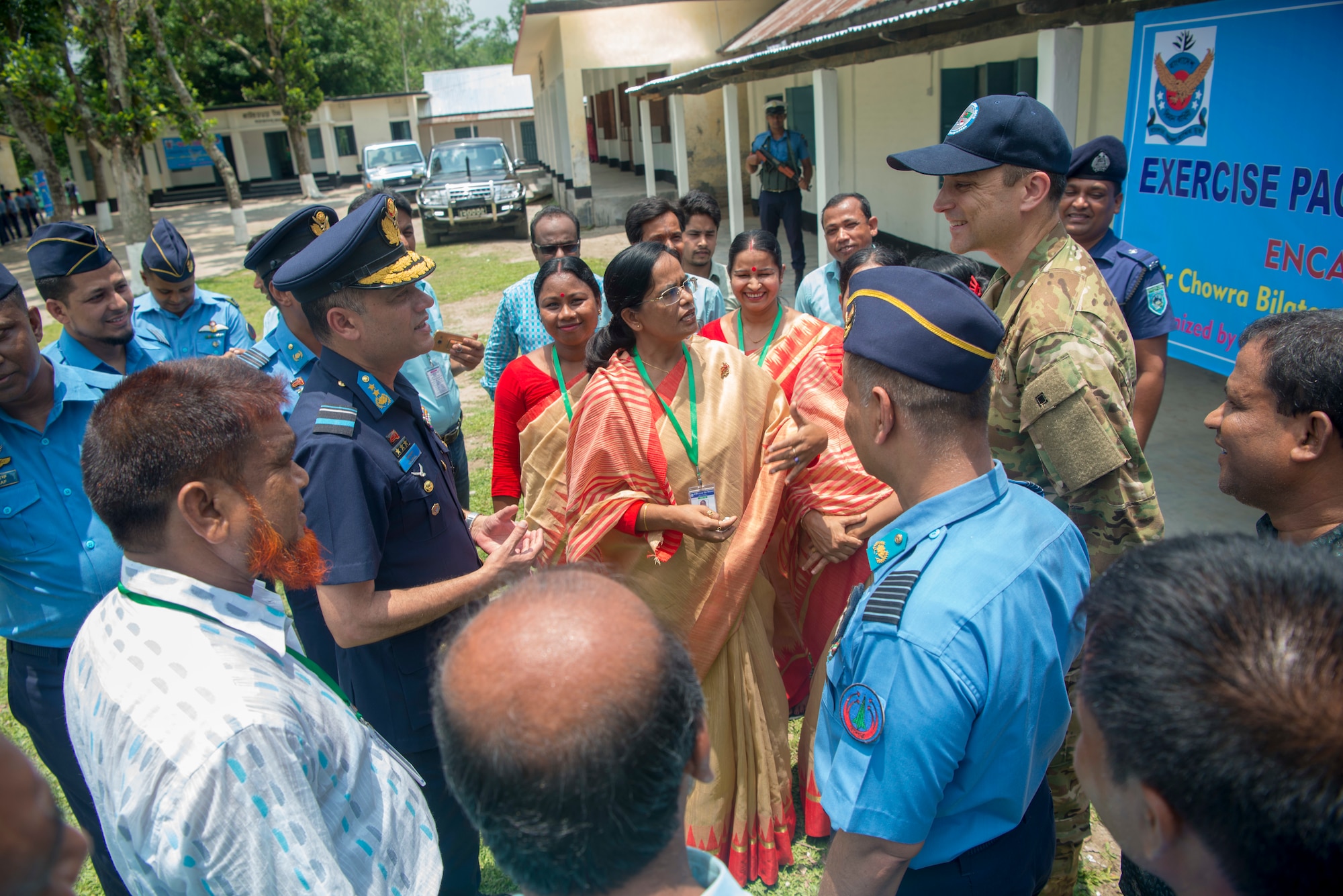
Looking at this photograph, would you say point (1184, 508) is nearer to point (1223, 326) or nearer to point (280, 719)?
point (1223, 326)

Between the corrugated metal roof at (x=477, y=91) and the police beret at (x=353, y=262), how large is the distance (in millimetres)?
43863

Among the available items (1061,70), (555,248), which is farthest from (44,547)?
(1061,70)

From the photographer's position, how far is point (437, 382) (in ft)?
12.1

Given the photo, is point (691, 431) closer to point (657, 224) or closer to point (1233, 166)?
point (657, 224)

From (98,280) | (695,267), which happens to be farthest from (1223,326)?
(98,280)

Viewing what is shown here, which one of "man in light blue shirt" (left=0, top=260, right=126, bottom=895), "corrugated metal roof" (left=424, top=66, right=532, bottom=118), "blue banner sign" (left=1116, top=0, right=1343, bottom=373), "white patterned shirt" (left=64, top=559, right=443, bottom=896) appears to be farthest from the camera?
"corrugated metal roof" (left=424, top=66, right=532, bottom=118)

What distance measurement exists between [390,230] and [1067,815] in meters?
2.40

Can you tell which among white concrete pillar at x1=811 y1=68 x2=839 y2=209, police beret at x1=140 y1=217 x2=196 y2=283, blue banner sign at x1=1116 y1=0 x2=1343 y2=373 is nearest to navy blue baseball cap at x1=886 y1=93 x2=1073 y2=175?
blue banner sign at x1=1116 y1=0 x2=1343 y2=373

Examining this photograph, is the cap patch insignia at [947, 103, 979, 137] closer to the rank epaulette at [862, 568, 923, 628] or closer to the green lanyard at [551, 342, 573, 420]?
the rank epaulette at [862, 568, 923, 628]

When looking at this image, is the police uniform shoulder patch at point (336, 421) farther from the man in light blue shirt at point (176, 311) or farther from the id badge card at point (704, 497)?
the man in light blue shirt at point (176, 311)

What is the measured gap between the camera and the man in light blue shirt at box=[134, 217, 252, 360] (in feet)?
13.4

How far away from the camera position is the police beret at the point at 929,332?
144 cm

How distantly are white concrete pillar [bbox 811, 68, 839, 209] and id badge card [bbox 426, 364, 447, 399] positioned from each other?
5.59 meters

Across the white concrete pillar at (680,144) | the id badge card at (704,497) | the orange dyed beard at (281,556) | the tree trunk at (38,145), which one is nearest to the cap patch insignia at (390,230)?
the orange dyed beard at (281,556)
